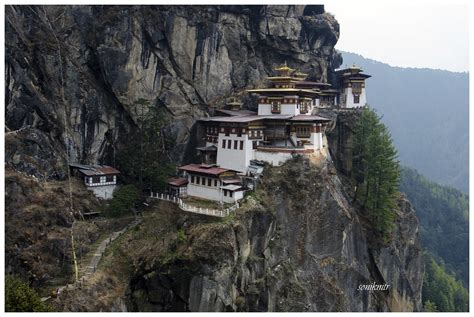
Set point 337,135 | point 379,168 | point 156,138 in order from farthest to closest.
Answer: point 337,135
point 379,168
point 156,138

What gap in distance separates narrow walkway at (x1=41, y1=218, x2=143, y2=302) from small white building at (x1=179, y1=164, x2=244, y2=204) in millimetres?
5954

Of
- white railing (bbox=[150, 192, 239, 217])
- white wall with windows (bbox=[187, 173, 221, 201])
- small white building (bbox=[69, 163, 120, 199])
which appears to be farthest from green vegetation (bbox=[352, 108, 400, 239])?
small white building (bbox=[69, 163, 120, 199])

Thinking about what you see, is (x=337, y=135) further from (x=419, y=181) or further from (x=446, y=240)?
(x=419, y=181)

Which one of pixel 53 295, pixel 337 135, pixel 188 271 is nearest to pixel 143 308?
pixel 188 271

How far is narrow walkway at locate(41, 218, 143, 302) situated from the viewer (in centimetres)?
3347

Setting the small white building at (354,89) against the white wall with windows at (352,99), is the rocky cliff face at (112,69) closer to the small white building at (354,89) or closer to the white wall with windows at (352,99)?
the small white building at (354,89)

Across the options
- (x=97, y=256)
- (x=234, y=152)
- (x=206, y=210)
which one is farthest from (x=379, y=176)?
(x=97, y=256)

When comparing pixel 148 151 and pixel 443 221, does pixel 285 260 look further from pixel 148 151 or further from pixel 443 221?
pixel 443 221

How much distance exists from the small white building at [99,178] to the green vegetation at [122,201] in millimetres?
1904

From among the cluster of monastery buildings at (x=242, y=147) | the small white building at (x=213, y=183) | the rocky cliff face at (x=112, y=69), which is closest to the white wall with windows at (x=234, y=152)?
the cluster of monastery buildings at (x=242, y=147)

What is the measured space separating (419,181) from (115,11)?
126812 mm

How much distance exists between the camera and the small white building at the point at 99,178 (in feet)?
149

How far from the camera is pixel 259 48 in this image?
6200 centimetres

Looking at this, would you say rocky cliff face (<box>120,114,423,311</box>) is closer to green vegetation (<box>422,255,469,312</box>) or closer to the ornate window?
the ornate window
